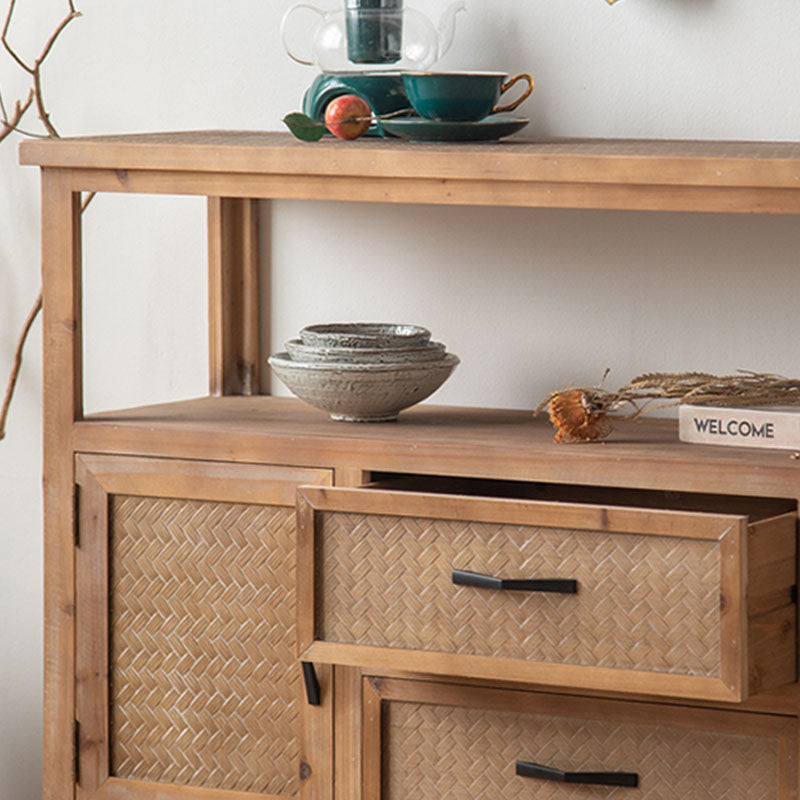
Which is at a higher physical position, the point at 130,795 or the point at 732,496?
the point at 732,496

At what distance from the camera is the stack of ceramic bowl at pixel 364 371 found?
229cm

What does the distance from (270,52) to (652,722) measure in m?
1.24

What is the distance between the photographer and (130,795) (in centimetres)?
241

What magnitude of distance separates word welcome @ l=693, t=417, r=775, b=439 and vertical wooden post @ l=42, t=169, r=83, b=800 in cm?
89

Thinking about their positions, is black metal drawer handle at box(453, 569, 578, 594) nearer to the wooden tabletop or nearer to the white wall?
the wooden tabletop

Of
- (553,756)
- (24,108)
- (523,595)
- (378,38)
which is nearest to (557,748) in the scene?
(553,756)

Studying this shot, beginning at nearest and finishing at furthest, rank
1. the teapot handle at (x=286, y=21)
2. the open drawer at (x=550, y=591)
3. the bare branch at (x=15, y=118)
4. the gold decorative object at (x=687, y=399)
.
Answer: the open drawer at (x=550, y=591), the gold decorative object at (x=687, y=399), the teapot handle at (x=286, y=21), the bare branch at (x=15, y=118)

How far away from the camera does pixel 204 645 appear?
2352 millimetres

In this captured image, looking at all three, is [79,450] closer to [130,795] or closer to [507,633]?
[130,795]

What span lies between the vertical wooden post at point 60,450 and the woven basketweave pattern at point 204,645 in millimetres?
72

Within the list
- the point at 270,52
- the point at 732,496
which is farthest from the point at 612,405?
the point at 270,52

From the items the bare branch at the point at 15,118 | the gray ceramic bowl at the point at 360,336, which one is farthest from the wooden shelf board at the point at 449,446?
the bare branch at the point at 15,118

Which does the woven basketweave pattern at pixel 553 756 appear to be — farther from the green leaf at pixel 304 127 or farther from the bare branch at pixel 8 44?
the bare branch at pixel 8 44

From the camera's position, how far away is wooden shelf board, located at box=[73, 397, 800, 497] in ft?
6.82
